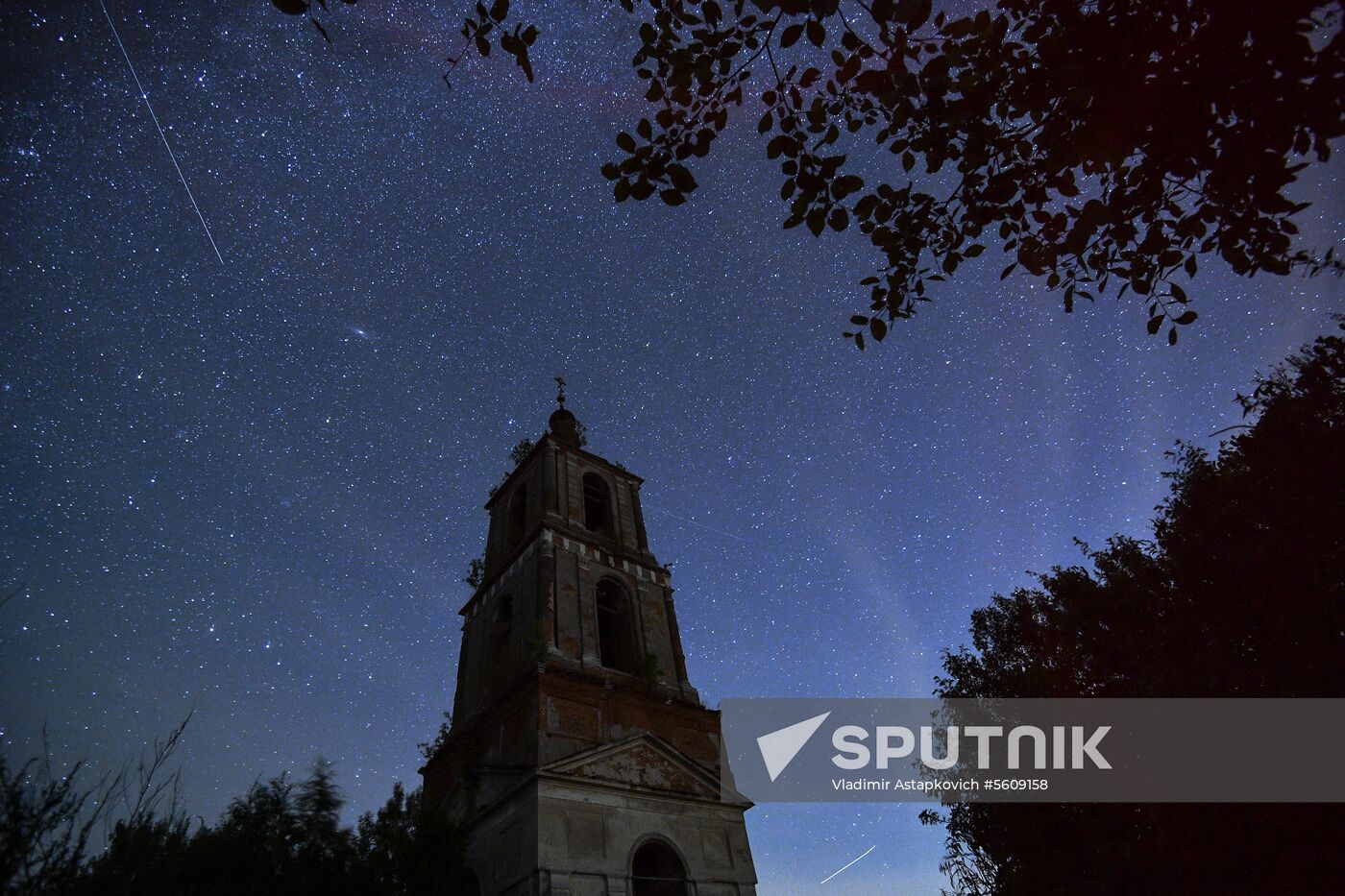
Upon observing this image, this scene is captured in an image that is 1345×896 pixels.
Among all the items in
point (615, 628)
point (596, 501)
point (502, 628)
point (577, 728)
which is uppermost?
point (596, 501)

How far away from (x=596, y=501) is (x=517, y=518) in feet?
9.49

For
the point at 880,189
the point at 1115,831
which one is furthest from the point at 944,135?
the point at 1115,831

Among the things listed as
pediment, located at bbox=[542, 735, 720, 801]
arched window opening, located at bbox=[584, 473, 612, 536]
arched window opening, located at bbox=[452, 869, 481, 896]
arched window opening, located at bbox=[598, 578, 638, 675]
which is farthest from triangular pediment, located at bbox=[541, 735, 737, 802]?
arched window opening, located at bbox=[584, 473, 612, 536]

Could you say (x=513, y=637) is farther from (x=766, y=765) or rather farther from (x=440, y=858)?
(x=766, y=765)

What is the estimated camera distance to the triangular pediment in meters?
14.5

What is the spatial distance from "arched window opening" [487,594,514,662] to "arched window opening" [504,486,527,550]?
2.38 metres

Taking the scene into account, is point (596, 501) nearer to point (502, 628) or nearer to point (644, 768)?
point (502, 628)

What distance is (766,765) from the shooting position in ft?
55.8

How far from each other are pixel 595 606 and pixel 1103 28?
17.3 m

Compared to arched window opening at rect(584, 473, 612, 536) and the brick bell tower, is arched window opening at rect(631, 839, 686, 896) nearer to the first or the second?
the brick bell tower

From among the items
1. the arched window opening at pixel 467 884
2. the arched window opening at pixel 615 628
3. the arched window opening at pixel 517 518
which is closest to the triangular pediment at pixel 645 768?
the arched window opening at pixel 615 628

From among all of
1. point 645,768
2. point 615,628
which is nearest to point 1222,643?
point 645,768

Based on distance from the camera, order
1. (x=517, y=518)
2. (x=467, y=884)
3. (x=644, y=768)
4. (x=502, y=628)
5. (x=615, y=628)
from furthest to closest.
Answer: (x=517, y=518)
(x=615, y=628)
(x=502, y=628)
(x=644, y=768)
(x=467, y=884)

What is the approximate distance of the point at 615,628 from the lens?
20.1 metres
